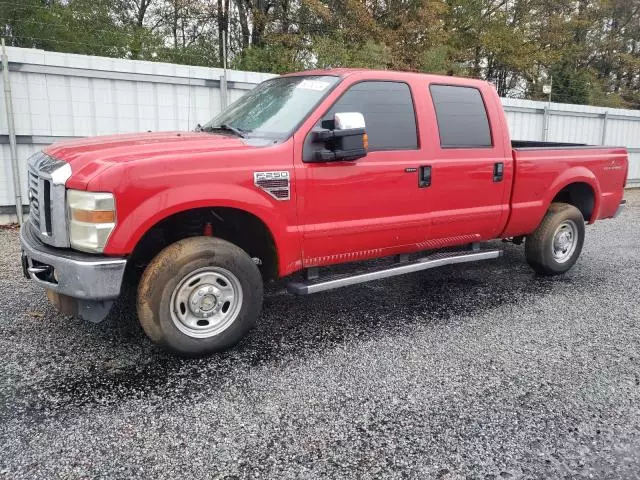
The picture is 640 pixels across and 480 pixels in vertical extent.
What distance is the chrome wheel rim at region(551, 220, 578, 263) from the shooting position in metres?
5.77

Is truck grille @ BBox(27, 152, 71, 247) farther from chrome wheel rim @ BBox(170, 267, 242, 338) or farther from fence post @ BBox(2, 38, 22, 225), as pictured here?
fence post @ BBox(2, 38, 22, 225)

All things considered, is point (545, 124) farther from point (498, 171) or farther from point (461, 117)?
point (461, 117)

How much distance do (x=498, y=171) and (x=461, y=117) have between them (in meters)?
0.63

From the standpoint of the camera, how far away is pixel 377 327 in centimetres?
427

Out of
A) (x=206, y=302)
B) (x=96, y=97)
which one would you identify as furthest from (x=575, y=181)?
(x=96, y=97)

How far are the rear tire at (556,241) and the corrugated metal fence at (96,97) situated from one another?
16.8ft

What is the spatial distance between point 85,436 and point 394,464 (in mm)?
1546

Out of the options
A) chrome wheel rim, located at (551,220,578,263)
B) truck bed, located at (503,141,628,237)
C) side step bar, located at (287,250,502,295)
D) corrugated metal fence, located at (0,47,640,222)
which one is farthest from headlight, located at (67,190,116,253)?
corrugated metal fence, located at (0,47,640,222)

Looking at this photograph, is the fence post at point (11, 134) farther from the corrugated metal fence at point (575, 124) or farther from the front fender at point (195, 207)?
the corrugated metal fence at point (575, 124)

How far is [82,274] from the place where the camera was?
314 centimetres

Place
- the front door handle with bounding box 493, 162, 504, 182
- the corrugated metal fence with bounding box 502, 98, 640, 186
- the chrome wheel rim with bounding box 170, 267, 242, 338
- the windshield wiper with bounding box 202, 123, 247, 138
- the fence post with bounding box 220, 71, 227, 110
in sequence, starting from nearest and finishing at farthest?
the chrome wheel rim with bounding box 170, 267, 242, 338
the windshield wiper with bounding box 202, 123, 247, 138
the front door handle with bounding box 493, 162, 504, 182
the fence post with bounding box 220, 71, 227, 110
the corrugated metal fence with bounding box 502, 98, 640, 186

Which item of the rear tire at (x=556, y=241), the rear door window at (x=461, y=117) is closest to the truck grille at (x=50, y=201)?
the rear door window at (x=461, y=117)

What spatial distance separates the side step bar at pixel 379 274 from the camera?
3.95 metres

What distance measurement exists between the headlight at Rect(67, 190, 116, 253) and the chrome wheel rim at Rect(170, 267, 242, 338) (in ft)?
1.83
